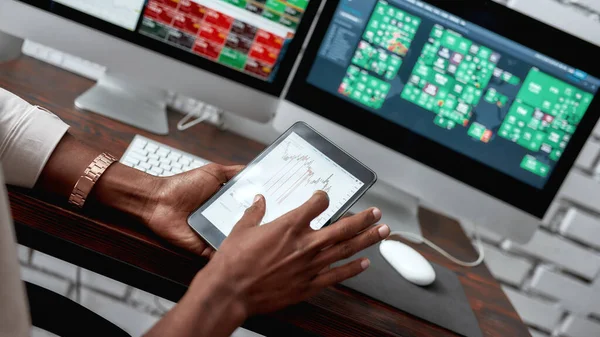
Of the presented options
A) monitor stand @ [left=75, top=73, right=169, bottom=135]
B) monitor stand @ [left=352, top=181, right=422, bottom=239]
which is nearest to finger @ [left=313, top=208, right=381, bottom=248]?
monitor stand @ [left=352, top=181, right=422, bottom=239]

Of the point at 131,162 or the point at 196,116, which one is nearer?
the point at 131,162

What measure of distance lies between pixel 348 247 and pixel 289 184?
6.5 inches

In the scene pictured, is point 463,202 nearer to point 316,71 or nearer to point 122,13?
point 316,71

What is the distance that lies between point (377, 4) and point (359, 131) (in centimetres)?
25

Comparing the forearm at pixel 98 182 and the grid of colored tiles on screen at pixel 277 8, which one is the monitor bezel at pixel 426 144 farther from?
the forearm at pixel 98 182

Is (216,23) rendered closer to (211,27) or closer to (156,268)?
(211,27)

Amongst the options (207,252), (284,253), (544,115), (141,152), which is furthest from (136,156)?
(544,115)

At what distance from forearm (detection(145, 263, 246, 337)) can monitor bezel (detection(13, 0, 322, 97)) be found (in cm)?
56

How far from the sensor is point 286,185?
2.55ft

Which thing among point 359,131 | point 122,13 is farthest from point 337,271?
point 122,13

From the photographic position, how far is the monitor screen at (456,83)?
1.01 m

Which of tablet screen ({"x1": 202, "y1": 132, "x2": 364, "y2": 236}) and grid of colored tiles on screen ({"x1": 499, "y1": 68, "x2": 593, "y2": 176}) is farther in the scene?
grid of colored tiles on screen ({"x1": 499, "y1": 68, "x2": 593, "y2": 176})

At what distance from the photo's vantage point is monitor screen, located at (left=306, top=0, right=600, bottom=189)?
3.32ft

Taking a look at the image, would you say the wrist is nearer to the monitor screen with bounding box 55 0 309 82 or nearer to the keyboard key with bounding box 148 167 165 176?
the keyboard key with bounding box 148 167 165 176
